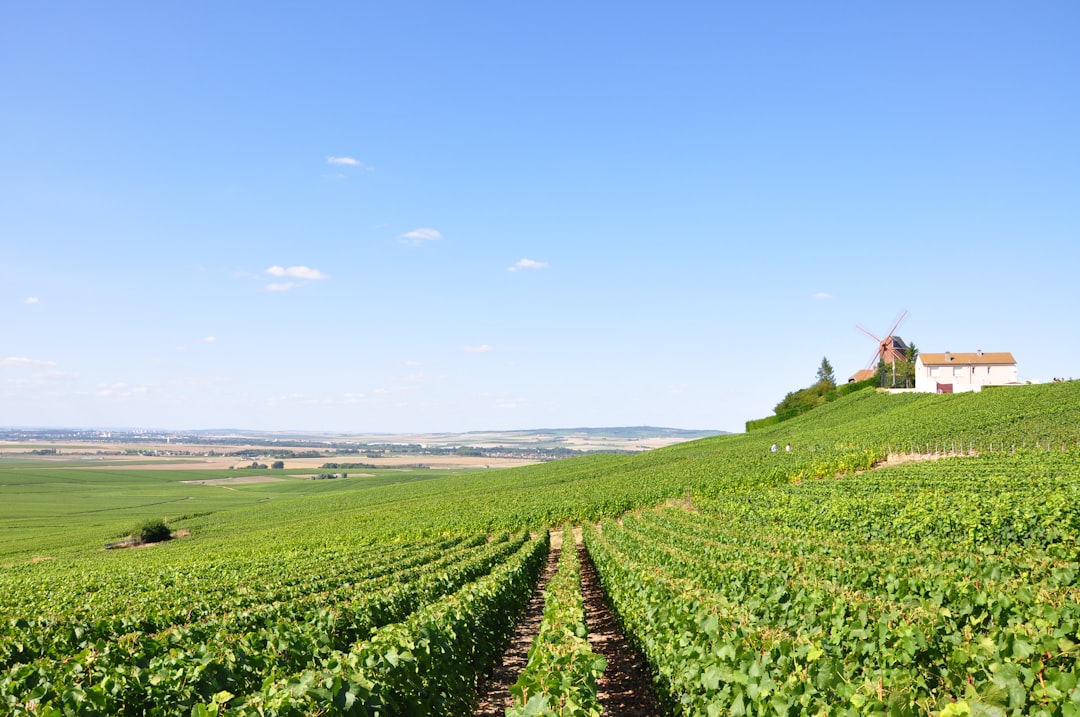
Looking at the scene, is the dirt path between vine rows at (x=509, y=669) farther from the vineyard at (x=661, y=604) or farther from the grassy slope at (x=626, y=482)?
the grassy slope at (x=626, y=482)

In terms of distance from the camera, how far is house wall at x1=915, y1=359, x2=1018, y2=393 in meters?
97.2

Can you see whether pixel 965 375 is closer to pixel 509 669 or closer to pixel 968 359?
pixel 968 359

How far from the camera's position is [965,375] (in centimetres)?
9775

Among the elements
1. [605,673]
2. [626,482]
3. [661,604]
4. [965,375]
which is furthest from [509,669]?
[965,375]

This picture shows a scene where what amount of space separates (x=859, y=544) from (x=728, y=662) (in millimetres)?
17422

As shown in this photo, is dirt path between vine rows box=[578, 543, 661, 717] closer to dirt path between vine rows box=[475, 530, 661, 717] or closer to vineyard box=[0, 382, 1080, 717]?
dirt path between vine rows box=[475, 530, 661, 717]

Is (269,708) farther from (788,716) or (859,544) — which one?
(859,544)

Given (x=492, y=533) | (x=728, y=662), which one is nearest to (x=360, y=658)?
(x=728, y=662)

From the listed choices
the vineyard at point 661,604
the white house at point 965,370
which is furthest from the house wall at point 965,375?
the vineyard at point 661,604

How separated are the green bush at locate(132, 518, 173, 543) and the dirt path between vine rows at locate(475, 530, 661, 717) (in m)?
54.0

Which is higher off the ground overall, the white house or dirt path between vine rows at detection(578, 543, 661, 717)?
the white house

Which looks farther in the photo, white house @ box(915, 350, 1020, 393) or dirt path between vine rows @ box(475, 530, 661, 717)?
white house @ box(915, 350, 1020, 393)

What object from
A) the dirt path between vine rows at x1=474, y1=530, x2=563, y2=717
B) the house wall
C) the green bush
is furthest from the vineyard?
the house wall

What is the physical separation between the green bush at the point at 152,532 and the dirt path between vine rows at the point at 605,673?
5404cm
